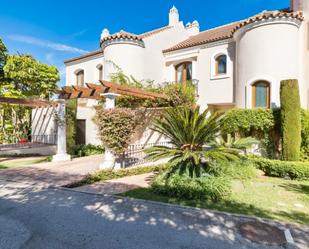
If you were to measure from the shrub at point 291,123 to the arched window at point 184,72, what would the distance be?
8.53m

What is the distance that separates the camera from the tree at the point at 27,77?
2145 cm

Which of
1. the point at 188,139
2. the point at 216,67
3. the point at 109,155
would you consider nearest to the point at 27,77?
the point at 109,155

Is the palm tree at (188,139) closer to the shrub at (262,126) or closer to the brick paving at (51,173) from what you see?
the brick paving at (51,173)

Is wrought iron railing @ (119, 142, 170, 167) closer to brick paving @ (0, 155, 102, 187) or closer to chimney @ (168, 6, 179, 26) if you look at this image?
brick paving @ (0, 155, 102, 187)

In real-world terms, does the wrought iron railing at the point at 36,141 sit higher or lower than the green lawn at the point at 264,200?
higher

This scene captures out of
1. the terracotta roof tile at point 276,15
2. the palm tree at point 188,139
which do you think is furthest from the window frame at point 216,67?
the palm tree at point 188,139

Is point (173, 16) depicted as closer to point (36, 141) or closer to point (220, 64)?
point (220, 64)

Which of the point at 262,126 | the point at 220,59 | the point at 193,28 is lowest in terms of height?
the point at 262,126

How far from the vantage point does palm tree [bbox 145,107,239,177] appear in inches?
306

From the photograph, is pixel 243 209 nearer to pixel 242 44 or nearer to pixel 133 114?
pixel 133 114

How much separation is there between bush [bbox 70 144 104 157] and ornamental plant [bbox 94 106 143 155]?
6709 mm

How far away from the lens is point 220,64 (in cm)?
1725

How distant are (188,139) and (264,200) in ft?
10.1

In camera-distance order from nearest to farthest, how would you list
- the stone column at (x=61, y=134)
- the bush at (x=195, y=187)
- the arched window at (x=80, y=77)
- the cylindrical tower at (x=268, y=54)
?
1. the bush at (x=195, y=187)
2. the cylindrical tower at (x=268, y=54)
3. the stone column at (x=61, y=134)
4. the arched window at (x=80, y=77)
